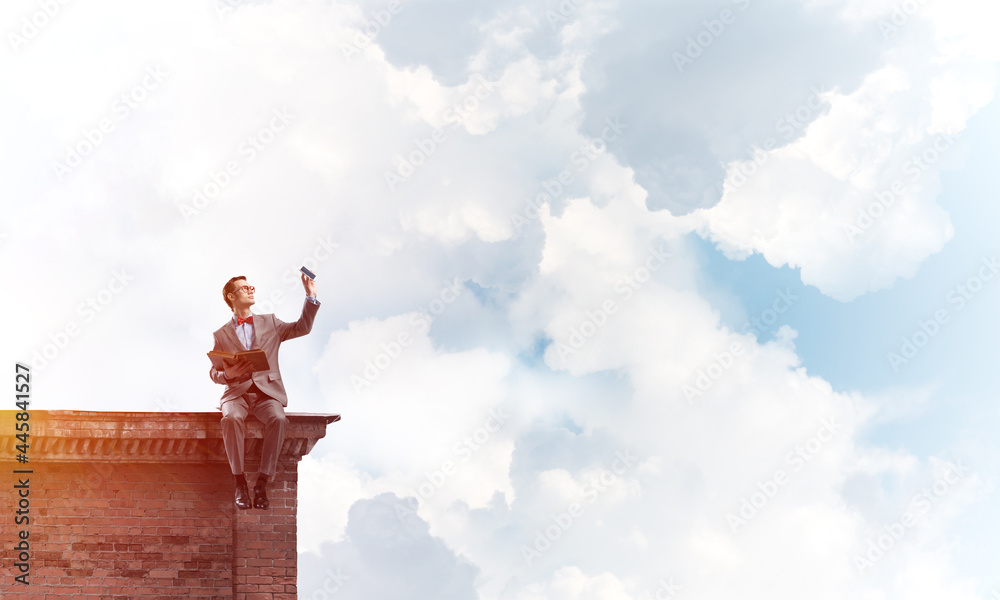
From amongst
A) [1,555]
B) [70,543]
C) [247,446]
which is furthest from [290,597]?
[1,555]

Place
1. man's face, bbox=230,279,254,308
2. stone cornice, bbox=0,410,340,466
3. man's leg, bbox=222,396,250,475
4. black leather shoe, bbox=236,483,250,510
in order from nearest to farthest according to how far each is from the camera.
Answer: man's leg, bbox=222,396,250,475 → black leather shoe, bbox=236,483,250,510 → stone cornice, bbox=0,410,340,466 → man's face, bbox=230,279,254,308

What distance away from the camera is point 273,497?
418 inches

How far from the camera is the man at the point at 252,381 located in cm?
1033

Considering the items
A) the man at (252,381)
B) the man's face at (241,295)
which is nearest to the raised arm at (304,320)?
the man at (252,381)

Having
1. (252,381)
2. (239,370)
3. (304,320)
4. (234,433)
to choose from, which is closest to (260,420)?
(234,433)

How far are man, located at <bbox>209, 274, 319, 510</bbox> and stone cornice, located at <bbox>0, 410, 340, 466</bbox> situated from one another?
0.21 meters

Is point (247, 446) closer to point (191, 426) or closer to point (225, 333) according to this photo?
point (191, 426)

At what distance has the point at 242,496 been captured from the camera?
1038 cm

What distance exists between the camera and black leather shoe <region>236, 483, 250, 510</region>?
10367 millimetres

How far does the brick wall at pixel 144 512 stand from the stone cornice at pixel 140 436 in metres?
0.01

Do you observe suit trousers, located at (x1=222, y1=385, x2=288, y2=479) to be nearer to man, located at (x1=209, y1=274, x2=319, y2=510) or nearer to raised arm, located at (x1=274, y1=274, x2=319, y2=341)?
man, located at (x1=209, y1=274, x2=319, y2=510)

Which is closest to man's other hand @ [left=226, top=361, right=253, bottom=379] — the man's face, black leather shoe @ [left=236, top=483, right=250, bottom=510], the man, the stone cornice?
the man

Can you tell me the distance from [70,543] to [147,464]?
4.10 feet

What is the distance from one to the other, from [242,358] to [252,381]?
0.31 meters
